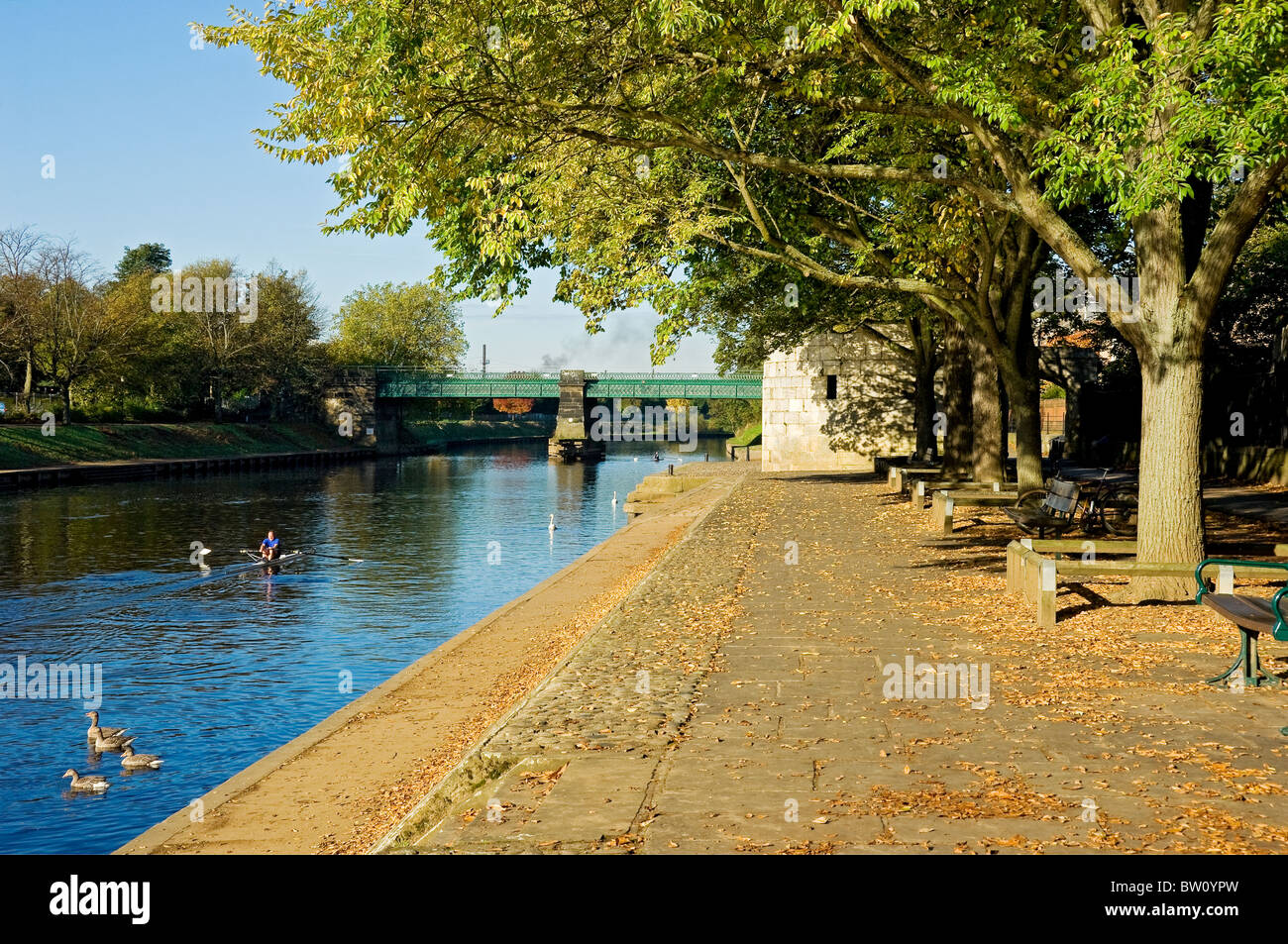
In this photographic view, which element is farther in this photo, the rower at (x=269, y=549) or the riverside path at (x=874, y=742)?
the rower at (x=269, y=549)

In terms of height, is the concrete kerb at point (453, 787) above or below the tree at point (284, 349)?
below

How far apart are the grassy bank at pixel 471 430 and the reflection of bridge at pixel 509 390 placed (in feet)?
29.9

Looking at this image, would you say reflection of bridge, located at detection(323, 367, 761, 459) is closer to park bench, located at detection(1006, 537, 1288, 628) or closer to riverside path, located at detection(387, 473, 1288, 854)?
park bench, located at detection(1006, 537, 1288, 628)

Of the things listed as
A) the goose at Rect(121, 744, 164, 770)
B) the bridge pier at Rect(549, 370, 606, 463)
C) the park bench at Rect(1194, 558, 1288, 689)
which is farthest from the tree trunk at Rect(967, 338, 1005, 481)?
the bridge pier at Rect(549, 370, 606, 463)

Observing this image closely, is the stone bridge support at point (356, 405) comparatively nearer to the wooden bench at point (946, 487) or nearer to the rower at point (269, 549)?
the rower at point (269, 549)

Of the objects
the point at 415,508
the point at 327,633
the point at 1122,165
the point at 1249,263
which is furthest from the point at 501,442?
the point at 1122,165

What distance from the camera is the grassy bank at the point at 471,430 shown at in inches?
5069

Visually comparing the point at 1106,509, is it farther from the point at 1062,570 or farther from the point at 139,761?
the point at 139,761

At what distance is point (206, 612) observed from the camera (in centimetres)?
2528

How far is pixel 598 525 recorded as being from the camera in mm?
44906

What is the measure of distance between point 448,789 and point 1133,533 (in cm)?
1565

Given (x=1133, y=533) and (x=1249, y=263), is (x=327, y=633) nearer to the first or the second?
(x=1133, y=533)

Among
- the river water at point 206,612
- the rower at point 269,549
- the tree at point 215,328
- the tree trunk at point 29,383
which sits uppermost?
the tree at point 215,328

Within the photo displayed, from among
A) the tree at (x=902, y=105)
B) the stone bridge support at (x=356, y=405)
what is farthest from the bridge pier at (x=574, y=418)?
the tree at (x=902, y=105)
